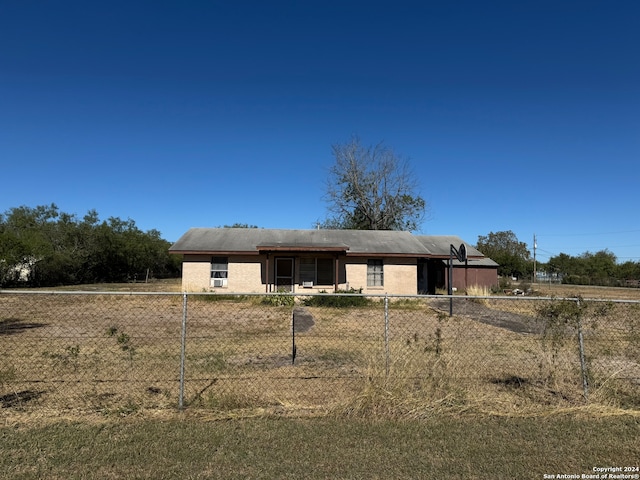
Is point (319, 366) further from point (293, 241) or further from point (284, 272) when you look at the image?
point (293, 241)

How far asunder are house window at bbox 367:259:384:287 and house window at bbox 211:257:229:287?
24.1 feet

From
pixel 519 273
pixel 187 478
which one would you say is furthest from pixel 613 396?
pixel 519 273

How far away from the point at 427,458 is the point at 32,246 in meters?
32.7

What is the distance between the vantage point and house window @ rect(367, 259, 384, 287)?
21188 mm

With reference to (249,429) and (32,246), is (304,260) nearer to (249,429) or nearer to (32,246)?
(249,429)

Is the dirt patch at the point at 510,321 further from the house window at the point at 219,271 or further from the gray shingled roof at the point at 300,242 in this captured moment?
the house window at the point at 219,271

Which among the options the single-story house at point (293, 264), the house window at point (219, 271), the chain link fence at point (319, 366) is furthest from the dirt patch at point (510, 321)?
the house window at point (219, 271)

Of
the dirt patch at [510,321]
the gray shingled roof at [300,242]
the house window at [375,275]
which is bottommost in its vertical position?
the dirt patch at [510,321]

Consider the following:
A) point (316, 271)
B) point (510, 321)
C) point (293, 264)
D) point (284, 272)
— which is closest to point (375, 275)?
point (316, 271)

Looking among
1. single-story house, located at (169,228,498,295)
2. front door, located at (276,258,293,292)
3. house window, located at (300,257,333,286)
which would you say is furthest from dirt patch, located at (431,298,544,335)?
front door, located at (276,258,293,292)

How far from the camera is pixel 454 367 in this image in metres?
5.13

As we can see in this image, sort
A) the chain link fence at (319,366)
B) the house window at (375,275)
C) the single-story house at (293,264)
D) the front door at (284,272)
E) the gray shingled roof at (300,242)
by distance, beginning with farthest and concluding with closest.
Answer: the house window at (375,275), the front door at (284,272), the single-story house at (293,264), the gray shingled roof at (300,242), the chain link fence at (319,366)

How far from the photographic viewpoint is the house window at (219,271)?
2038 centimetres

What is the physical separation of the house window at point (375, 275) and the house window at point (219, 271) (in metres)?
7.36
